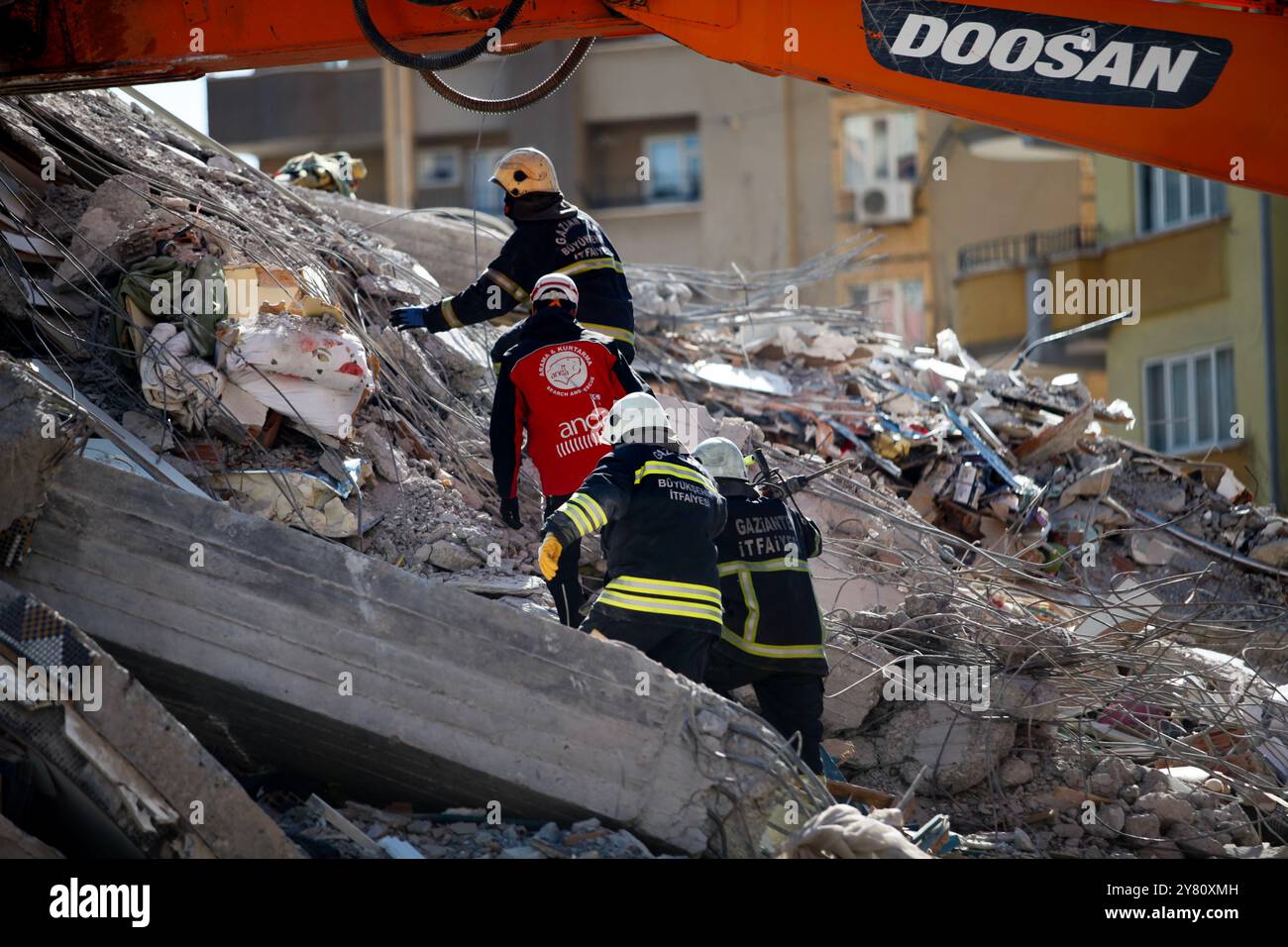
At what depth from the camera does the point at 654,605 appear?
19.4ft

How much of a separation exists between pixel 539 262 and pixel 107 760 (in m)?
3.31

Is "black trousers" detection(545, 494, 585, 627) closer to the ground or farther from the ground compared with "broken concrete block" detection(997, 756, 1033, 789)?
farther from the ground

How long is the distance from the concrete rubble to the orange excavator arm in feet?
6.97

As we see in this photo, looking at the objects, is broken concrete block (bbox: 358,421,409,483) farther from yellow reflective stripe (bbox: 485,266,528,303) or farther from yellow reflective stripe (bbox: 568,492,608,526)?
yellow reflective stripe (bbox: 568,492,608,526)

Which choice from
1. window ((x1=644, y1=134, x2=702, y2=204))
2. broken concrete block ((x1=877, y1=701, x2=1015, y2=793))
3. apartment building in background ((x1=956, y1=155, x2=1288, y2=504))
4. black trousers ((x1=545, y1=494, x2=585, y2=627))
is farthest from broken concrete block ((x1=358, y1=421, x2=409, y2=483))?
window ((x1=644, y1=134, x2=702, y2=204))

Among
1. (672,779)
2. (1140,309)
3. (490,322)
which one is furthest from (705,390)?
(1140,309)

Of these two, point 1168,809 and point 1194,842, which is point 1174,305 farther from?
point 1194,842

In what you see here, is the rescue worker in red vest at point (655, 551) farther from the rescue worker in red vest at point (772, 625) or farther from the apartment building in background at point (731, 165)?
the apartment building in background at point (731, 165)

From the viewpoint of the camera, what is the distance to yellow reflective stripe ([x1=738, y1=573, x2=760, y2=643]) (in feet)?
21.2

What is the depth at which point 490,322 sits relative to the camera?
1021cm

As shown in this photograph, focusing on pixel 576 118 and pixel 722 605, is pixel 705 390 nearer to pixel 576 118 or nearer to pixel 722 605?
pixel 722 605
